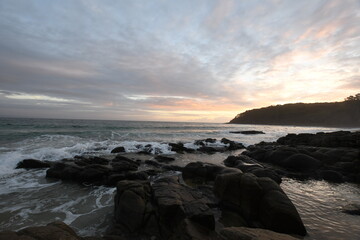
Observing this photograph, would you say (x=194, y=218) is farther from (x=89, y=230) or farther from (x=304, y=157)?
(x=304, y=157)

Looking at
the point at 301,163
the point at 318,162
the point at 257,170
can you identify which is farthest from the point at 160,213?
the point at 318,162

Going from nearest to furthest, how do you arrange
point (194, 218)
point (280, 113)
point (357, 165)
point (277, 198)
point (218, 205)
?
point (194, 218) → point (277, 198) → point (218, 205) → point (357, 165) → point (280, 113)

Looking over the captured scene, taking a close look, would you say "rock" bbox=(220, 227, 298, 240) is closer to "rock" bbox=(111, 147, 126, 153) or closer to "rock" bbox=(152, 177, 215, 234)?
"rock" bbox=(152, 177, 215, 234)

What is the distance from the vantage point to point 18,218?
569 centimetres

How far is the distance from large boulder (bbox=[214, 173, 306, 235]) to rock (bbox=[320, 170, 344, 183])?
6223mm

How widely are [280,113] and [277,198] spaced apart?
5027 inches

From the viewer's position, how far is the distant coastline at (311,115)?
77.8m

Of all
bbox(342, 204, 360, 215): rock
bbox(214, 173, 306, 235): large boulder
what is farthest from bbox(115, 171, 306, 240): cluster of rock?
bbox(342, 204, 360, 215): rock

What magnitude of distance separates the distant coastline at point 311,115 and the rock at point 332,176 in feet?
278

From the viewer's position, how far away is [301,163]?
39.8 ft

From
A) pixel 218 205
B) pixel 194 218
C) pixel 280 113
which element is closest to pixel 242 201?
pixel 218 205

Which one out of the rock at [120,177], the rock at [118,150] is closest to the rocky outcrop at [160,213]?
the rock at [120,177]

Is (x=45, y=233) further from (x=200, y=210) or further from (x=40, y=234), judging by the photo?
(x=200, y=210)

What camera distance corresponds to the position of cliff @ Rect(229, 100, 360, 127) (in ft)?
256
